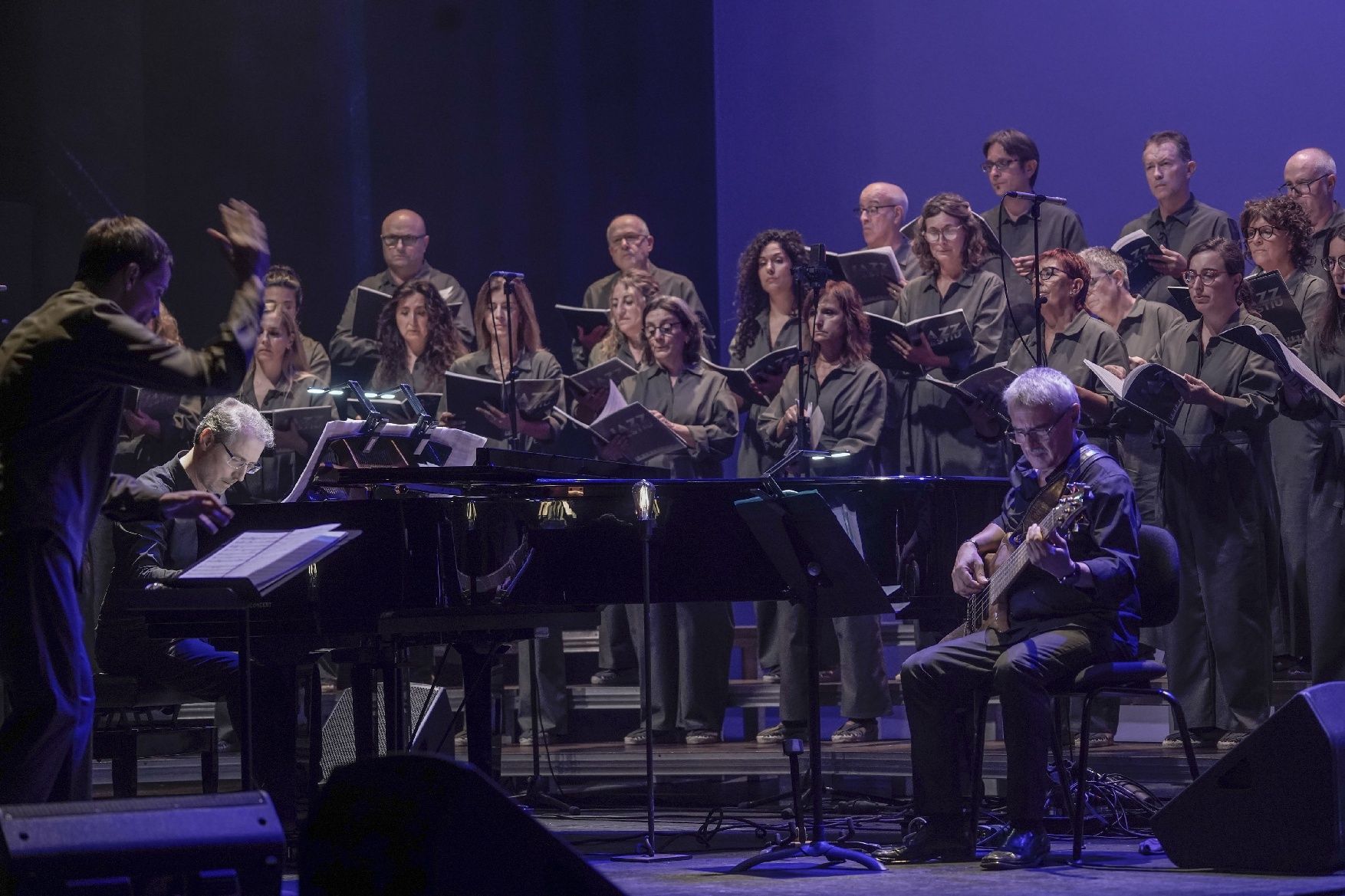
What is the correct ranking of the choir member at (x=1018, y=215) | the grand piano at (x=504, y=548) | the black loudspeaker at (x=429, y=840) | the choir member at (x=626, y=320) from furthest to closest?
the choir member at (x=626, y=320), the choir member at (x=1018, y=215), the grand piano at (x=504, y=548), the black loudspeaker at (x=429, y=840)

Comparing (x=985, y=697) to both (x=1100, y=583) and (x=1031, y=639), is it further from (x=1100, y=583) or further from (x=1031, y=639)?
(x=1100, y=583)

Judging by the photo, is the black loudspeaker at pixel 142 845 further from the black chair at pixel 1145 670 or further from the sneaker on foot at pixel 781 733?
the sneaker on foot at pixel 781 733

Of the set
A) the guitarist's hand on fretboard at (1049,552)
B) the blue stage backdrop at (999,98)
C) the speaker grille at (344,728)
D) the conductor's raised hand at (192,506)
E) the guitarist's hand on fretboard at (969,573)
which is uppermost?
the blue stage backdrop at (999,98)

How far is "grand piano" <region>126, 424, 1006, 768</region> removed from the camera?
5086 mm

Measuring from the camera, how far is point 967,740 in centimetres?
520

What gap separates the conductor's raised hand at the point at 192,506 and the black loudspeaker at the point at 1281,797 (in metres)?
2.59

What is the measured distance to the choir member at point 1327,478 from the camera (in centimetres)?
585

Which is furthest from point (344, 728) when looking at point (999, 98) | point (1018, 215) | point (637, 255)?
point (999, 98)

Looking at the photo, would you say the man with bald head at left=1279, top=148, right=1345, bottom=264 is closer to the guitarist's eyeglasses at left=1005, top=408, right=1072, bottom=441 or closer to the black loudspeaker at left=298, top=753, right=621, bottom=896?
the guitarist's eyeglasses at left=1005, top=408, right=1072, bottom=441

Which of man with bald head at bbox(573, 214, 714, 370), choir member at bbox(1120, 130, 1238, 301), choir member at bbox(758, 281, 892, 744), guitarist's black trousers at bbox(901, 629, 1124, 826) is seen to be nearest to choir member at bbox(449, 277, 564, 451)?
man with bald head at bbox(573, 214, 714, 370)

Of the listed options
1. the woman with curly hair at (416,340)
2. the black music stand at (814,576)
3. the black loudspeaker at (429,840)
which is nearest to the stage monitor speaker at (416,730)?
the black music stand at (814,576)

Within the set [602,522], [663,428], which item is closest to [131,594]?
[602,522]

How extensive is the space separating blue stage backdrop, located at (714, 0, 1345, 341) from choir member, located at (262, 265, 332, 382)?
2545mm

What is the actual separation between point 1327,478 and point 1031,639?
5.99 feet
